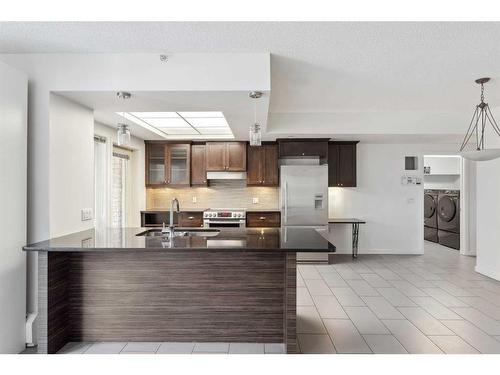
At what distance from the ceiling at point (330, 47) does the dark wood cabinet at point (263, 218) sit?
2556 mm

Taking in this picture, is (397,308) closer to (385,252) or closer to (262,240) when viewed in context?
(262,240)

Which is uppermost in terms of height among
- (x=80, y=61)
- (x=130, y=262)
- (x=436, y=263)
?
(x=80, y=61)

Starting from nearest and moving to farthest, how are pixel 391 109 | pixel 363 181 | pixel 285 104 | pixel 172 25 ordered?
1. pixel 172 25
2. pixel 285 104
3. pixel 391 109
4. pixel 363 181

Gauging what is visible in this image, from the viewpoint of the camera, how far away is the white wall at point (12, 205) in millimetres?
2547

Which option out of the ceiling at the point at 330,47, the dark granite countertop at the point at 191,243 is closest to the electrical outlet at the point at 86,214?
the dark granite countertop at the point at 191,243

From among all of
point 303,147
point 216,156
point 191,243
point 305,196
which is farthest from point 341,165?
point 191,243

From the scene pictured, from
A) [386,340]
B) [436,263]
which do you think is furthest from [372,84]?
[436,263]

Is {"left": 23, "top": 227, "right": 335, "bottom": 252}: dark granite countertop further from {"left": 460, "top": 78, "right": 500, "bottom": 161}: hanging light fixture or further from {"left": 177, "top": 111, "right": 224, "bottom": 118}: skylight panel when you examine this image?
{"left": 177, "top": 111, "right": 224, "bottom": 118}: skylight panel

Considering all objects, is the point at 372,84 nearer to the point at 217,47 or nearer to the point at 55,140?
the point at 217,47

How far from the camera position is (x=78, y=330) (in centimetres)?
284

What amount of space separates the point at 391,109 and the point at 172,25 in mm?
3781

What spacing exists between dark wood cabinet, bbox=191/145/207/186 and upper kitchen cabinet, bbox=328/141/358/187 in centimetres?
235

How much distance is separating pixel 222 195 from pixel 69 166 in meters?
3.81

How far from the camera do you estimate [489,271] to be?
4969 millimetres
